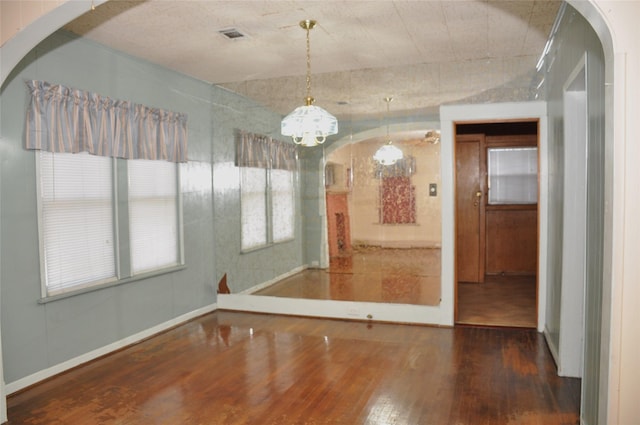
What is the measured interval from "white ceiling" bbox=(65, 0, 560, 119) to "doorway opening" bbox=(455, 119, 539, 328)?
1.99 m

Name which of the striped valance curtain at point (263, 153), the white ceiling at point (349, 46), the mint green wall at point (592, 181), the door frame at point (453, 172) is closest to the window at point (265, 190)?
the striped valance curtain at point (263, 153)

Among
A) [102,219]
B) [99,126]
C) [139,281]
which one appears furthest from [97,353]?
[99,126]

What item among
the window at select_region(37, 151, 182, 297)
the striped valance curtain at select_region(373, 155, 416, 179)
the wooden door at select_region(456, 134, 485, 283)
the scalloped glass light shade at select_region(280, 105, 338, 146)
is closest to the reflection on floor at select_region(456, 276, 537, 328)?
the wooden door at select_region(456, 134, 485, 283)

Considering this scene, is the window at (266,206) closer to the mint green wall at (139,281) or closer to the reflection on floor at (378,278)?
the mint green wall at (139,281)

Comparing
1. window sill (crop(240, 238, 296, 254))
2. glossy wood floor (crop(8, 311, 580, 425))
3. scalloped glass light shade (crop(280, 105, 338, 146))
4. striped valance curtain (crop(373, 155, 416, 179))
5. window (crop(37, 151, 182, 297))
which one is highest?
scalloped glass light shade (crop(280, 105, 338, 146))

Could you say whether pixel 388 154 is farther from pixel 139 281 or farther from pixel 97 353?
pixel 97 353

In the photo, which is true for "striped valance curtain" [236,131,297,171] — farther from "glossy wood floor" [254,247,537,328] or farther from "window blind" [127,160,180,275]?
"glossy wood floor" [254,247,537,328]

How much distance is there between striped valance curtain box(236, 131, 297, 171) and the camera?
224 inches

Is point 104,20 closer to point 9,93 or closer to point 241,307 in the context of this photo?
point 9,93

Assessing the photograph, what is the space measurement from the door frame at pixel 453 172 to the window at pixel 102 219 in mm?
2909

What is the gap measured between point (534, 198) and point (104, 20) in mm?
6392

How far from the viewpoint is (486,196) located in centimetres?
745

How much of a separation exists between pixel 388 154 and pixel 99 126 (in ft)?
9.39

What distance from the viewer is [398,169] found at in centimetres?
523
